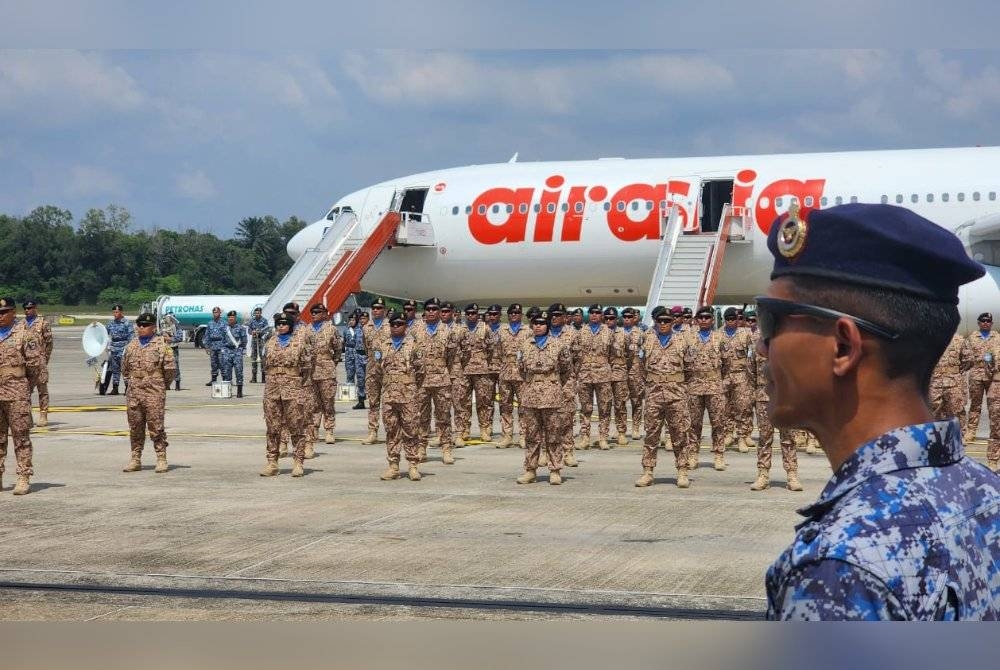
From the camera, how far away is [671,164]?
23734mm

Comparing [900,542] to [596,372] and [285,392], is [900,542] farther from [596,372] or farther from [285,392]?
[596,372]

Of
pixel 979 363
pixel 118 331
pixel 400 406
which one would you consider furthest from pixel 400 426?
pixel 118 331

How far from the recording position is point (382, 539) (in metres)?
8.66

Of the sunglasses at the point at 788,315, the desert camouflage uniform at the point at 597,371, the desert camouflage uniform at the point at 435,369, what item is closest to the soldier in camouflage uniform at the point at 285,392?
the desert camouflage uniform at the point at 435,369

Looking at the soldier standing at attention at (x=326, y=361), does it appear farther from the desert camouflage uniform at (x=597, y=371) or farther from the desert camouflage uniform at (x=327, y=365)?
the desert camouflage uniform at (x=597, y=371)

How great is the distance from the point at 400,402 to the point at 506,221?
12.5 metres

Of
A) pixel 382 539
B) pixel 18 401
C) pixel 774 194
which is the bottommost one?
pixel 382 539

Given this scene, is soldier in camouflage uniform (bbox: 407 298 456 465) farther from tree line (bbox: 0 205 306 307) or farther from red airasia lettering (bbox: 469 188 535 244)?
red airasia lettering (bbox: 469 188 535 244)

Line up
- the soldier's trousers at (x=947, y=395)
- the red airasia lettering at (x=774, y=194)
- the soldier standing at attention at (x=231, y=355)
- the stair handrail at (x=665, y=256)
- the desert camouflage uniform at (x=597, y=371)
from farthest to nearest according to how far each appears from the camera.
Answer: the soldier standing at attention at (x=231, y=355) < the red airasia lettering at (x=774, y=194) < the stair handrail at (x=665, y=256) < the desert camouflage uniform at (x=597, y=371) < the soldier's trousers at (x=947, y=395)

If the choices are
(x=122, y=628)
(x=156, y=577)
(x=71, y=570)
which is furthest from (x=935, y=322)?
(x=71, y=570)

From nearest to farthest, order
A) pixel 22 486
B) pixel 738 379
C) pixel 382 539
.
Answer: pixel 382 539, pixel 22 486, pixel 738 379

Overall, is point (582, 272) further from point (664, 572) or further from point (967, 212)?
point (664, 572)

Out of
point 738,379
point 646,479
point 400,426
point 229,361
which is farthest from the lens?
point 229,361

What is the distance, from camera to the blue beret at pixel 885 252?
4.83 feet
